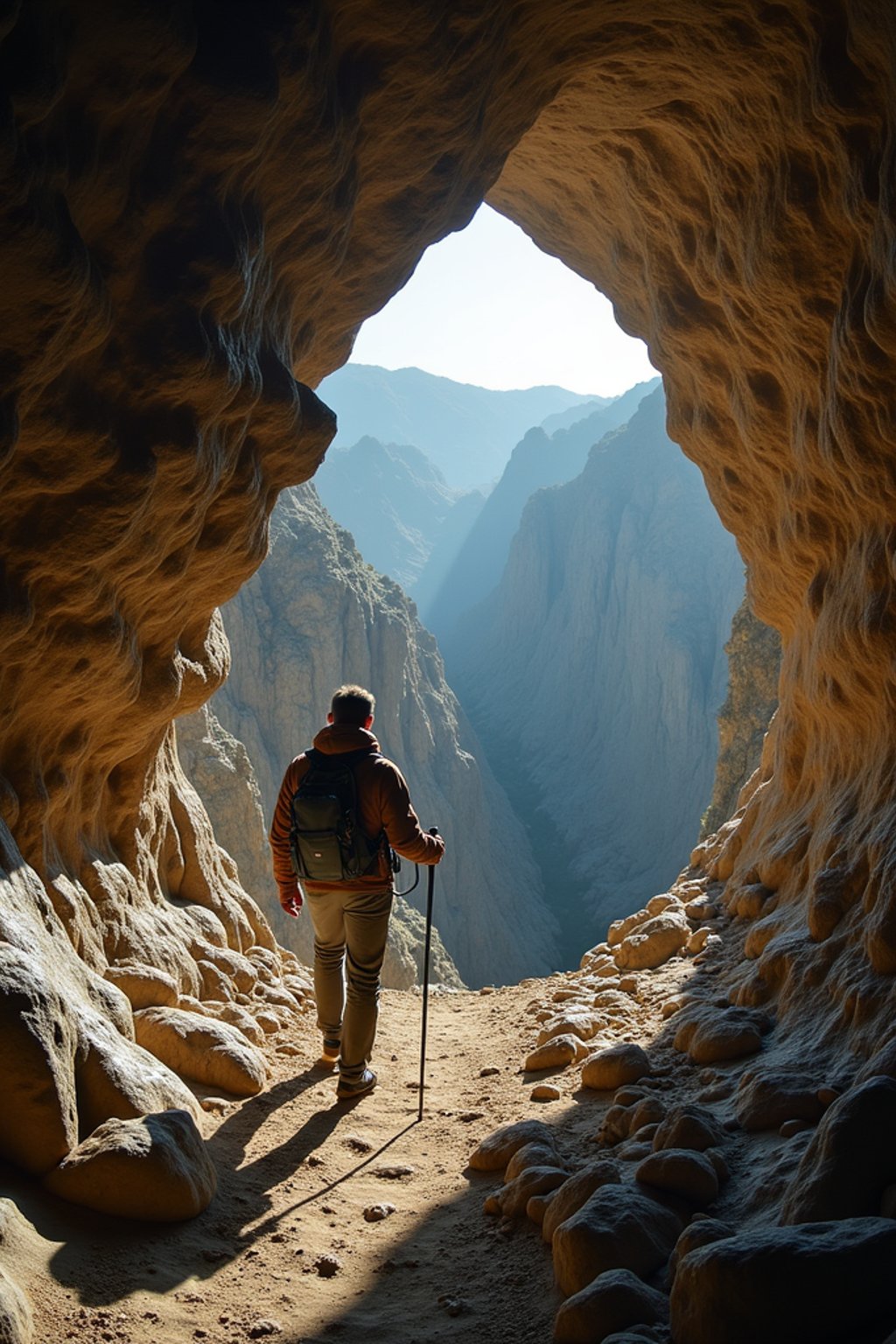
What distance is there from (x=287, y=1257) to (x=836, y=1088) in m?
1.86

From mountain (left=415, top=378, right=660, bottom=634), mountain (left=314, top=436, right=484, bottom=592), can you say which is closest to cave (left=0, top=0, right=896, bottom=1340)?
mountain (left=415, top=378, right=660, bottom=634)

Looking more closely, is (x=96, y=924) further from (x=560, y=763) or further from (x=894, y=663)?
(x=560, y=763)

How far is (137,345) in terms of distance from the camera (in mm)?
4227

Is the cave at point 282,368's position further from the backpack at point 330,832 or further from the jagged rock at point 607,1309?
the backpack at point 330,832

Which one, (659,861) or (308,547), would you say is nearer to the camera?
(308,547)

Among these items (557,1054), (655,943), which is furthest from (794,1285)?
(655,943)

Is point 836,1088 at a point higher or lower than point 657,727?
lower

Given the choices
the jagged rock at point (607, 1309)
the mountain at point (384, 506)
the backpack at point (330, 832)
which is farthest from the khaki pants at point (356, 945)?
the mountain at point (384, 506)

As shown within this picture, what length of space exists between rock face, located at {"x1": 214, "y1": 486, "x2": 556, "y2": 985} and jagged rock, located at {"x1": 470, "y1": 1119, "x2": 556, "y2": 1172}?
98.1 ft

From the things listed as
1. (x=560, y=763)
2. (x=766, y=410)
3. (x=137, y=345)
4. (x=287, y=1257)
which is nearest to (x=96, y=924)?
(x=287, y=1257)

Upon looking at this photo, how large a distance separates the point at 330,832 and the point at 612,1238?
2187mm

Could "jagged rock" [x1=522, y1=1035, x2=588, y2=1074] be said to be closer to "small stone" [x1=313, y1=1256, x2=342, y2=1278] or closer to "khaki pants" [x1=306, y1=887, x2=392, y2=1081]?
"khaki pants" [x1=306, y1=887, x2=392, y2=1081]

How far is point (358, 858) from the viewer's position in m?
4.56

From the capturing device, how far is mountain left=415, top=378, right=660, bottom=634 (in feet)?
363
